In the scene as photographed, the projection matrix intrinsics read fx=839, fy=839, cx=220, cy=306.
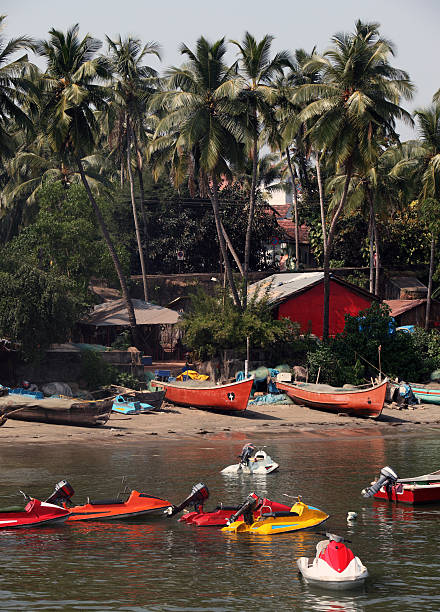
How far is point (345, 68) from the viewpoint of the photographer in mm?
41375

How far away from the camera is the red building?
4697cm

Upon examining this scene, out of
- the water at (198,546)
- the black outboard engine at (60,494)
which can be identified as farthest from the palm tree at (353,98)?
the black outboard engine at (60,494)

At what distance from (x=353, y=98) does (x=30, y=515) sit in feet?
92.7

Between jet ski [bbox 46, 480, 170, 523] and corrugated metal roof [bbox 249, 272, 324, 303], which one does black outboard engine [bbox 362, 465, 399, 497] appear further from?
corrugated metal roof [bbox 249, 272, 324, 303]

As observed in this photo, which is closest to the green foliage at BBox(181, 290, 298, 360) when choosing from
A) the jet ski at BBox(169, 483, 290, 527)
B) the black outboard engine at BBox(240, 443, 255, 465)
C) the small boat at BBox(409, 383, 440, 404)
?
the small boat at BBox(409, 383, 440, 404)

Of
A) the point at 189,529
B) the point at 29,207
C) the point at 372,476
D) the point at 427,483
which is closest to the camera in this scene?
the point at 189,529

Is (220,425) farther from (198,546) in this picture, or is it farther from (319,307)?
(319,307)

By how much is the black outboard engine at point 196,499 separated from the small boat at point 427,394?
22877 mm

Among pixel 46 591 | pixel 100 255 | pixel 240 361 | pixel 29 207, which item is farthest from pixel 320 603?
pixel 29 207

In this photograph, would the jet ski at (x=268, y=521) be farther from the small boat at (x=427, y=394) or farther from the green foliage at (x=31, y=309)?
the small boat at (x=427, y=394)

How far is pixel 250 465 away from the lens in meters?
24.3

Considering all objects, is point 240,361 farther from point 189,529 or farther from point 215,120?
point 189,529

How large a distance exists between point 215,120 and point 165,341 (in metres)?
15.7

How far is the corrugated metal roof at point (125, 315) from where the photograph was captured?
4841 centimetres
